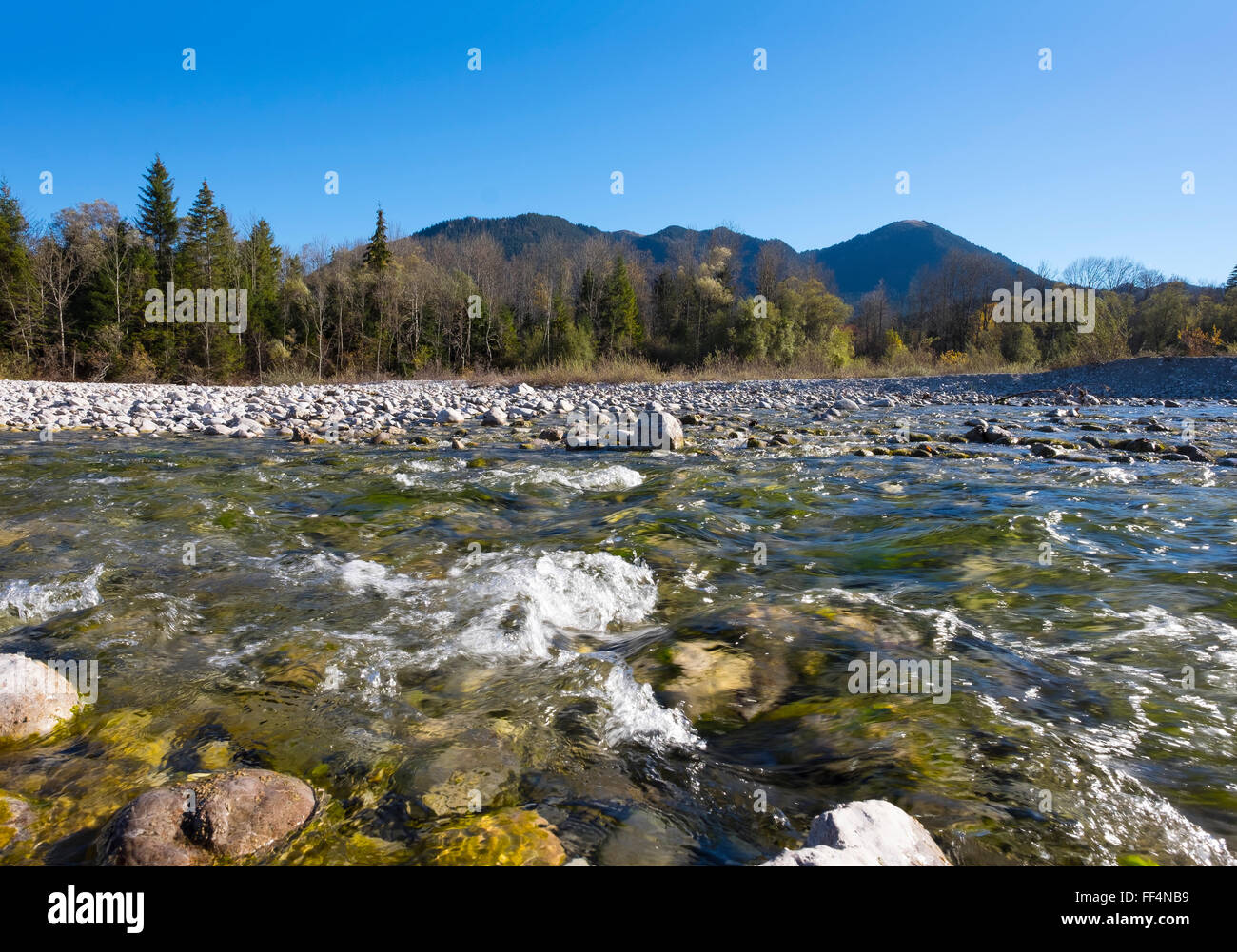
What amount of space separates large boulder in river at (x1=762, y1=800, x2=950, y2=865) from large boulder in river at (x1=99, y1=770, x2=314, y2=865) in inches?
47.6

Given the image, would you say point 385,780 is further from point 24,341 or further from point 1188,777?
point 24,341

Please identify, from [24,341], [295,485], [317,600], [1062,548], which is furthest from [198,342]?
[1062,548]

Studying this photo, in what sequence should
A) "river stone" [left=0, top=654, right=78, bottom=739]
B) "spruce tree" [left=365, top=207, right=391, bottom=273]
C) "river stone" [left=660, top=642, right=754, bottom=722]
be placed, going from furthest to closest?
"spruce tree" [left=365, top=207, right=391, bottom=273], "river stone" [left=660, top=642, right=754, bottom=722], "river stone" [left=0, top=654, right=78, bottom=739]

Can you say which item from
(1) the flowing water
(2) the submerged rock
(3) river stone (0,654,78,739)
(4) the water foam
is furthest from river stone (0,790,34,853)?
(4) the water foam

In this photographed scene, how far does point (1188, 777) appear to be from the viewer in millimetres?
1828

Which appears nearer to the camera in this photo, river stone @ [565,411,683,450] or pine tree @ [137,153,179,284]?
river stone @ [565,411,683,450]

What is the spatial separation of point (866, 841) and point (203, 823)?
5.08 ft

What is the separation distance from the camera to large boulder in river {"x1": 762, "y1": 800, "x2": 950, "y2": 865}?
4.53ft

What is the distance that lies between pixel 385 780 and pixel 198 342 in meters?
34.3

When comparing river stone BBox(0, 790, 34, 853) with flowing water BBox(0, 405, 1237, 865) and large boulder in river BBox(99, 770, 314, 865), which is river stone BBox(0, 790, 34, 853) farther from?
large boulder in river BBox(99, 770, 314, 865)

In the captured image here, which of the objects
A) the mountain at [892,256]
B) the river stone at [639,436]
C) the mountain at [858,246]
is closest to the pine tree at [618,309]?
the river stone at [639,436]

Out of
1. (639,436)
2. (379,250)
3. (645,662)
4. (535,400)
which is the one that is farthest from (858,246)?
(645,662)

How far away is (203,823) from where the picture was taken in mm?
1511

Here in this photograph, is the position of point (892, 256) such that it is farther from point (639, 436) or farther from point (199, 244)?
point (639, 436)
